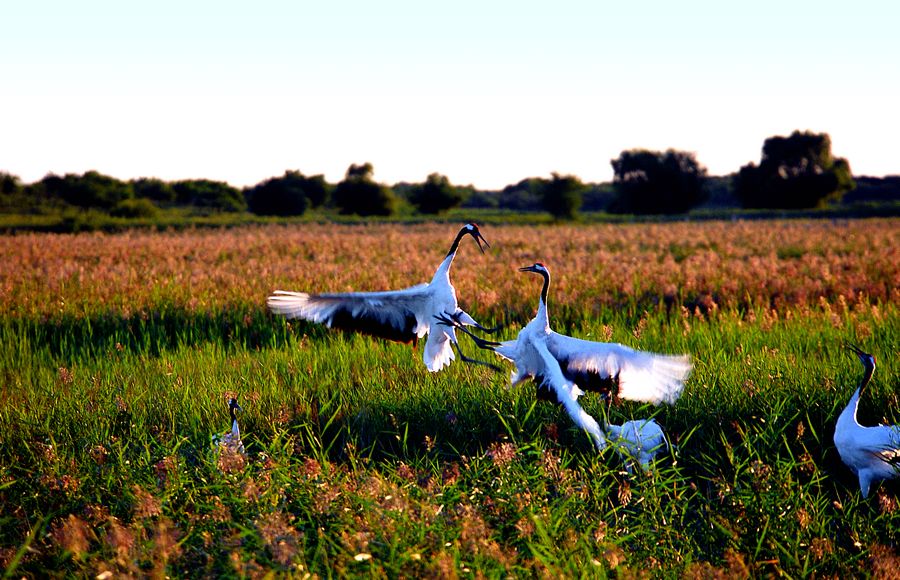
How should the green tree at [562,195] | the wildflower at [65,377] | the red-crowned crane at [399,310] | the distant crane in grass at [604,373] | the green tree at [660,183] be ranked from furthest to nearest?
the green tree at [660,183] < the green tree at [562,195] < the wildflower at [65,377] < the red-crowned crane at [399,310] < the distant crane in grass at [604,373]

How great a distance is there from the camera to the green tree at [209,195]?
77.4 meters

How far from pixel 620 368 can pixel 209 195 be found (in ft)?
274

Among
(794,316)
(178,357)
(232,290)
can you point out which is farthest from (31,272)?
(794,316)

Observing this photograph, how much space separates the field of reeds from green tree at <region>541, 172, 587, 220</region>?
179 ft

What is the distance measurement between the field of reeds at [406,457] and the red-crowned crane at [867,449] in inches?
6.8

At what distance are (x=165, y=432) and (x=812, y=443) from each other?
426cm

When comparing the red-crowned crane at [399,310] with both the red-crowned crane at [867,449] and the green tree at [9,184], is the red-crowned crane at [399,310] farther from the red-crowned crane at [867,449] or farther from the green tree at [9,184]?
the green tree at [9,184]

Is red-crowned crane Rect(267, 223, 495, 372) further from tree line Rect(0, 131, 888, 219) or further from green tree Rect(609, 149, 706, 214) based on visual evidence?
green tree Rect(609, 149, 706, 214)

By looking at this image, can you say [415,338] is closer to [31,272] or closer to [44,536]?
[44,536]

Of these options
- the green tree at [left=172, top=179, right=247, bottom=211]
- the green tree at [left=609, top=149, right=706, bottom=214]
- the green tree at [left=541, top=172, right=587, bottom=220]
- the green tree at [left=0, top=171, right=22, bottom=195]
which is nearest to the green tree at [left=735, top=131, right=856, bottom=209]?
the green tree at [left=609, top=149, right=706, bottom=214]

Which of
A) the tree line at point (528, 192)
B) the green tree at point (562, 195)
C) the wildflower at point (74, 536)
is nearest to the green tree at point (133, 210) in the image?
the tree line at point (528, 192)

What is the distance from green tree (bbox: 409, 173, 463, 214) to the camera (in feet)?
240

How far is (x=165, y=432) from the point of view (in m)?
4.70

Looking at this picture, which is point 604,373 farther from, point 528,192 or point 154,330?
point 528,192
